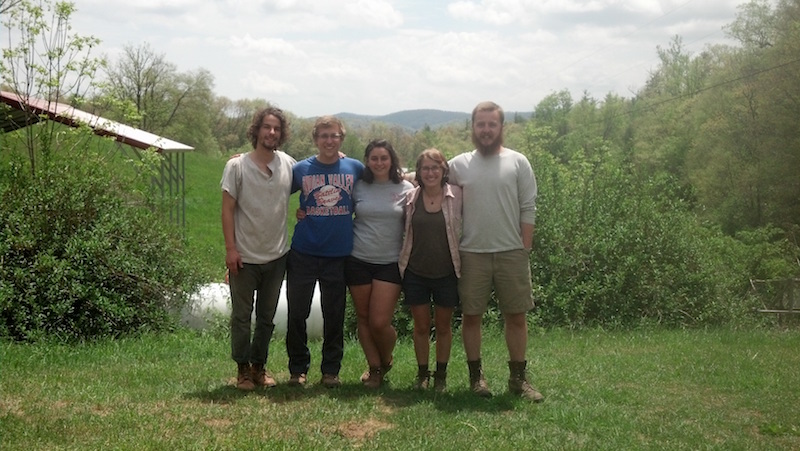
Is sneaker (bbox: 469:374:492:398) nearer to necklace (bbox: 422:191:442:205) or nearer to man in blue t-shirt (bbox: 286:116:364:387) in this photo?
man in blue t-shirt (bbox: 286:116:364:387)

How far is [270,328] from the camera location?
584 cm

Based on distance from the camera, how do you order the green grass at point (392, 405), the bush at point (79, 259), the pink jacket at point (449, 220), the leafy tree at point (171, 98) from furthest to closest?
the leafy tree at point (171, 98)
the bush at point (79, 259)
the pink jacket at point (449, 220)
the green grass at point (392, 405)

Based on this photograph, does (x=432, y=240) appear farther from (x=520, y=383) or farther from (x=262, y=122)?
(x=262, y=122)

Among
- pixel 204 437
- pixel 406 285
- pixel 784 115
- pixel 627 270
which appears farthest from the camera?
pixel 784 115

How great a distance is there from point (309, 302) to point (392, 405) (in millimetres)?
935

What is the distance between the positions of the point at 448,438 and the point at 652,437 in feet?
4.01

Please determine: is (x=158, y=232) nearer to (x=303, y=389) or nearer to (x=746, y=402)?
(x=303, y=389)

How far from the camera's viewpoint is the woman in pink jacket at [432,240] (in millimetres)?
5543

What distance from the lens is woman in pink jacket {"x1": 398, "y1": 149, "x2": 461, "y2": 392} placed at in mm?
5543

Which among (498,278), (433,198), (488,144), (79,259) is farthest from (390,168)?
(79,259)

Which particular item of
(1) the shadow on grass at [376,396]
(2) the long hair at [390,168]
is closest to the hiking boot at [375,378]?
(1) the shadow on grass at [376,396]

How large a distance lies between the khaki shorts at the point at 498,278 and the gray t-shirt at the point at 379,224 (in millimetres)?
485

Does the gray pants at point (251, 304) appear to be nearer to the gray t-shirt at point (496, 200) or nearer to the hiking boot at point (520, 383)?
the gray t-shirt at point (496, 200)

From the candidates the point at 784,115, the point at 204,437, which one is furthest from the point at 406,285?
the point at 784,115
